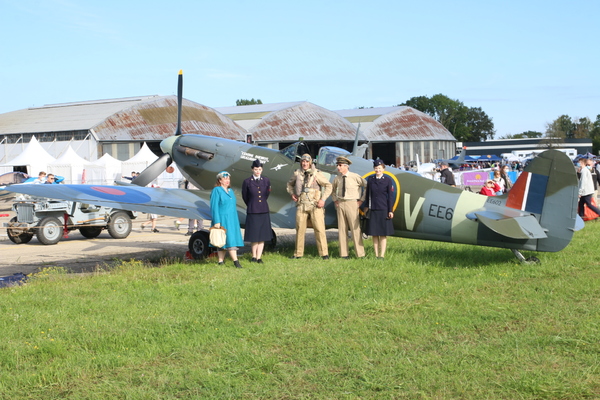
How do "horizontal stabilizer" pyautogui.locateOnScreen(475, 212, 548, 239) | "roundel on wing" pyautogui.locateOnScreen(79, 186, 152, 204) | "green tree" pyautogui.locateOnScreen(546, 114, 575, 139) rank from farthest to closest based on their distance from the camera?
1. "green tree" pyautogui.locateOnScreen(546, 114, 575, 139)
2. "roundel on wing" pyautogui.locateOnScreen(79, 186, 152, 204)
3. "horizontal stabilizer" pyautogui.locateOnScreen(475, 212, 548, 239)

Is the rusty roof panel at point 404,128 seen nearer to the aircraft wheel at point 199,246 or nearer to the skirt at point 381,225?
the aircraft wheel at point 199,246

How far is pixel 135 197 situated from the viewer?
9.67 metres

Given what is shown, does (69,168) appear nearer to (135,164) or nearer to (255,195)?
(135,164)

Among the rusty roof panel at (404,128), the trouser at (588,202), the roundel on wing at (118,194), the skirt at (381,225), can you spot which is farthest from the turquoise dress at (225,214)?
the rusty roof panel at (404,128)

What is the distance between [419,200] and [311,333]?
418 cm

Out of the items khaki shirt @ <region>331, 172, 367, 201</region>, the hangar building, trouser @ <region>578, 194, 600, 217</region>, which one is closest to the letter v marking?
khaki shirt @ <region>331, 172, 367, 201</region>

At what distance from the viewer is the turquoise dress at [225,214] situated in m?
8.45

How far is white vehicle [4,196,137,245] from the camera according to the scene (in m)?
12.6

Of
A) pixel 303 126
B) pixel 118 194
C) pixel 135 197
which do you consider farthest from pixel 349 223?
pixel 303 126

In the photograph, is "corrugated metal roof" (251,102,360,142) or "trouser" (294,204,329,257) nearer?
"trouser" (294,204,329,257)

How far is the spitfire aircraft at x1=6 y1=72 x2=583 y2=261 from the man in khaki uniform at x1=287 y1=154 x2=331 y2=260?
673 millimetres

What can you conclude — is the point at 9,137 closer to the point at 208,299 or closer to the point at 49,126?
the point at 49,126

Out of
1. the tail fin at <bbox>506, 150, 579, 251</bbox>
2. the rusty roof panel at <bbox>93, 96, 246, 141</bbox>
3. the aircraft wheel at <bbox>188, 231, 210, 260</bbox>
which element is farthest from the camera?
the rusty roof panel at <bbox>93, 96, 246, 141</bbox>

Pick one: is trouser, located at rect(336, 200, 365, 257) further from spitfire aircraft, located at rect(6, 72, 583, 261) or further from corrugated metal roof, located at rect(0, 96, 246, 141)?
corrugated metal roof, located at rect(0, 96, 246, 141)
